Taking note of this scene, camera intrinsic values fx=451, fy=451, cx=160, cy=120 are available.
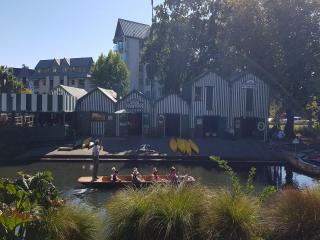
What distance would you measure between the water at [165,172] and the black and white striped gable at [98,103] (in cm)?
1252

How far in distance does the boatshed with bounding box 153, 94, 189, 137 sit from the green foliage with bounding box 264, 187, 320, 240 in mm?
35090

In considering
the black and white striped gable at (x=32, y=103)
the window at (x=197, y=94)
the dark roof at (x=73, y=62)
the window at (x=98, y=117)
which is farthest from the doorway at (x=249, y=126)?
the dark roof at (x=73, y=62)

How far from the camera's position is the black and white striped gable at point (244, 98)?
44.8 metres

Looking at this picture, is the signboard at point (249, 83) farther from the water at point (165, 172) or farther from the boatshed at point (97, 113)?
the water at point (165, 172)

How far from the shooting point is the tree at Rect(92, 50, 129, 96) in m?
70.2

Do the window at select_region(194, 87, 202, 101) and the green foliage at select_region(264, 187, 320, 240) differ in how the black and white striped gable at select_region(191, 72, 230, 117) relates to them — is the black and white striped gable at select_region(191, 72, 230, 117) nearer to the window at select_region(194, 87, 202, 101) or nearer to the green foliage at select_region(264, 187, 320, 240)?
the window at select_region(194, 87, 202, 101)

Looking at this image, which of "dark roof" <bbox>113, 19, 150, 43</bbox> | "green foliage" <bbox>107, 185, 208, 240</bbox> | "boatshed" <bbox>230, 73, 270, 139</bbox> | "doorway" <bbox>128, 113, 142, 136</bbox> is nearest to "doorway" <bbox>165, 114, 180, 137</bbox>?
"doorway" <bbox>128, 113, 142, 136</bbox>

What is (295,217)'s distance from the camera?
30.7 feet

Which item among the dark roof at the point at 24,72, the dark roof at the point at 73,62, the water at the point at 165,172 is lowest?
the water at the point at 165,172

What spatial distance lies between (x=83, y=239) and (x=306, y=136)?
138ft

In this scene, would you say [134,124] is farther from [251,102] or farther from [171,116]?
[251,102]

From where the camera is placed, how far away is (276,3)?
41.6m

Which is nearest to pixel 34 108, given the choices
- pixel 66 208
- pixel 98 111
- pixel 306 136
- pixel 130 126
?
pixel 98 111

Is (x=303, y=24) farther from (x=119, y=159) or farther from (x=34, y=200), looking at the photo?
(x=34, y=200)
